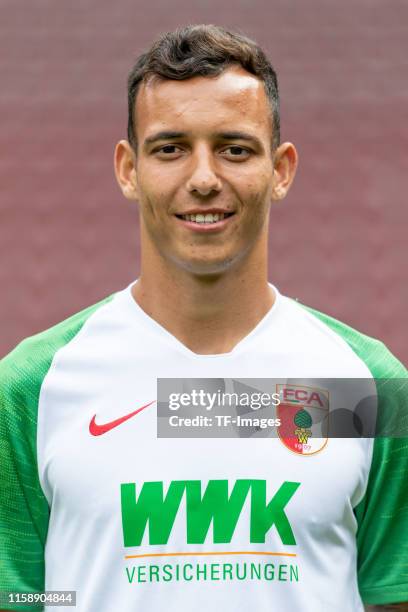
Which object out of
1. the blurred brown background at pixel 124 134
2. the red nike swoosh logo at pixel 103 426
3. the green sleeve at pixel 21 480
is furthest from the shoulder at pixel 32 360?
the blurred brown background at pixel 124 134

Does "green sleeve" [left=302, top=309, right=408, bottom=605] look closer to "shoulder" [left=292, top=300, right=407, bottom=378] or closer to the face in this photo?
"shoulder" [left=292, top=300, right=407, bottom=378]

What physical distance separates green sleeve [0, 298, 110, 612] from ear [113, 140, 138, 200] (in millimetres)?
401

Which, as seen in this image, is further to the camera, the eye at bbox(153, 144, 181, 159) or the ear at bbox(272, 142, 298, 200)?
the ear at bbox(272, 142, 298, 200)

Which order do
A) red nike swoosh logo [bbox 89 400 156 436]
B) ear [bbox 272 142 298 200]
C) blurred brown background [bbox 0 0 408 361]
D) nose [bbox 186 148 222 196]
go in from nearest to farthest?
nose [bbox 186 148 222 196], red nike swoosh logo [bbox 89 400 156 436], ear [bbox 272 142 298 200], blurred brown background [bbox 0 0 408 361]

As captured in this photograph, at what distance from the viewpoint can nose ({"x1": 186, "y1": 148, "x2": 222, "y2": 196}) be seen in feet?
7.61

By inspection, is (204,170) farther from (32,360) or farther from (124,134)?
(124,134)

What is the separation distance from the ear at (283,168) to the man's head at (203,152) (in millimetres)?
29

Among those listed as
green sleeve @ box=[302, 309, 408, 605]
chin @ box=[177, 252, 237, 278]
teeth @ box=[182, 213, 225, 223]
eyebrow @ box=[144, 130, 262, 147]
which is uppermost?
eyebrow @ box=[144, 130, 262, 147]

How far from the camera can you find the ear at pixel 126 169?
2564mm

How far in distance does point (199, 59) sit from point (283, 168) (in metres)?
0.32

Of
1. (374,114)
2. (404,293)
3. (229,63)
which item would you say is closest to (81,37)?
(374,114)

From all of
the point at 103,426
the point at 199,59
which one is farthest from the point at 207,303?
the point at 199,59

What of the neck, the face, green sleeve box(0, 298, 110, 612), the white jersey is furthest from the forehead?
green sleeve box(0, 298, 110, 612)

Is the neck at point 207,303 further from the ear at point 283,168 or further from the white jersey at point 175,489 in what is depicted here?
the ear at point 283,168
